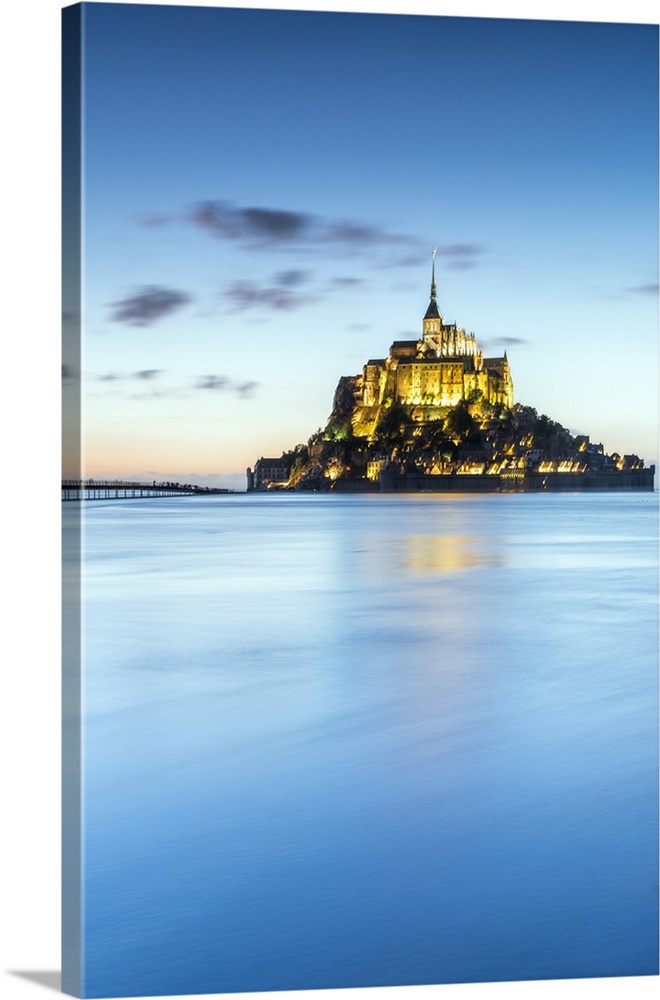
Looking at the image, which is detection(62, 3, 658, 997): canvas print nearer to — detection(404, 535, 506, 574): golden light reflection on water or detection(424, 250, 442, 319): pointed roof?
detection(404, 535, 506, 574): golden light reflection on water

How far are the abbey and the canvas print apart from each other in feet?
19.2

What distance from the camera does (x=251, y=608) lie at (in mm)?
7121

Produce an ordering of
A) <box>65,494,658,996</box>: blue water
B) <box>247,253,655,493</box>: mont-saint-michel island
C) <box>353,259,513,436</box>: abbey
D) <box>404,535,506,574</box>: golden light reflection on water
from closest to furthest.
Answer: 1. <box>65,494,658,996</box>: blue water
2. <box>404,535,506,574</box>: golden light reflection on water
3. <box>353,259,513,436</box>: abbey
4. <box>247,253,655,493</box>: mont-saint-michel island

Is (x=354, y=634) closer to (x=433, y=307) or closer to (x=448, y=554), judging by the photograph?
(x=448, y=554)

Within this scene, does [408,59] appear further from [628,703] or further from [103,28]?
[628,703]

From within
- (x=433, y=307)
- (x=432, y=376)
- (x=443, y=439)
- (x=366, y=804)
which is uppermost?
(x=433, y=307)

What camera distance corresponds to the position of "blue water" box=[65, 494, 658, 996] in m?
2.37

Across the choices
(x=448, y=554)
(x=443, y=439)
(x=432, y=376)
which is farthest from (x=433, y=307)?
(x=443, y=439)

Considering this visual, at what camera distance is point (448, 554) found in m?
12.1

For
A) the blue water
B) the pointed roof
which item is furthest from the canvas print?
the pointed roof

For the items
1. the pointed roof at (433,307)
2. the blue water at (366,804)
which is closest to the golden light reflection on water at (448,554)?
the pointed roof at (433,307)

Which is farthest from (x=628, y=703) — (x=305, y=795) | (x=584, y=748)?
(x=305, y=795)

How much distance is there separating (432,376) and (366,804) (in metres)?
24.9
